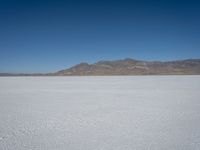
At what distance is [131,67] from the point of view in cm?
12475

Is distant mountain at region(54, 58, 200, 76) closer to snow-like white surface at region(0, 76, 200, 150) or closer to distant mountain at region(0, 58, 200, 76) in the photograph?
distant mountain at region(0, 58, 200, 76)

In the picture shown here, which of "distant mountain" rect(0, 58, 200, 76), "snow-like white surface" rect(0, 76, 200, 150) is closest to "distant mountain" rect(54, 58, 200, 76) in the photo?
"distant mountain" rect(0, 58, 200, 76)

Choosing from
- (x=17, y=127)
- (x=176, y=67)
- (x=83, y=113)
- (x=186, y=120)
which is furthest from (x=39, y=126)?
(x=176, y=67)

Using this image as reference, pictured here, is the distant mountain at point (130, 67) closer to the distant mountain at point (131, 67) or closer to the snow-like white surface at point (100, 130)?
the distant mountain at point (131, 67)

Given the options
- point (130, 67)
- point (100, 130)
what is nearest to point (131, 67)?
point (130, 67)

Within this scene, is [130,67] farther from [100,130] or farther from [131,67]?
[100,130]

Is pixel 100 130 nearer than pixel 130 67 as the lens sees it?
Yes

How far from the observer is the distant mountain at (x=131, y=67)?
117 m

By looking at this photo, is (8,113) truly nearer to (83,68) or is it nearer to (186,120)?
(186,120)

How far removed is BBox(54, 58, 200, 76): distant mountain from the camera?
383ft

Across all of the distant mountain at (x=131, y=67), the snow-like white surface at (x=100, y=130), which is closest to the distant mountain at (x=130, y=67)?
the distant mountain at (x=131, y=67)

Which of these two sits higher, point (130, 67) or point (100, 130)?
point (130, 67)

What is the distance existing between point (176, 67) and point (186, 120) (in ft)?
396

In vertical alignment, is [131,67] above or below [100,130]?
above
